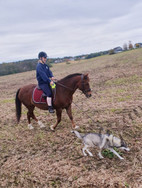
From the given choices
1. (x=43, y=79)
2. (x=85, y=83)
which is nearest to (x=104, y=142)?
(x=85, y=83)

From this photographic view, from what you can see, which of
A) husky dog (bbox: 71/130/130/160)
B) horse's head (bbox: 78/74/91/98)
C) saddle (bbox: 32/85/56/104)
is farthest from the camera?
saddle (bbox: 32/85/56/104)

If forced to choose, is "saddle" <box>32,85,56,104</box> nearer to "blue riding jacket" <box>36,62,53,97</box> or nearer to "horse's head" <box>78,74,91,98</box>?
"blue riding jacket" <box>36,62,53,97</box>

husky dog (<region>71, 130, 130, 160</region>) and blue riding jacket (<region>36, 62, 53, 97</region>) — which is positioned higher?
blue riding jacket (<region>36, 62, 53, 97</region>)

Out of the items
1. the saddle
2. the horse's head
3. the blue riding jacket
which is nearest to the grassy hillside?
the saddle

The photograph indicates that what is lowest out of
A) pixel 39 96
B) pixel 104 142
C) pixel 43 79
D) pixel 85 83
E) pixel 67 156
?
pixel 67 156

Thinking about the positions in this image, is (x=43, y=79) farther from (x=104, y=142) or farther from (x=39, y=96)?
(x=104, y=142)

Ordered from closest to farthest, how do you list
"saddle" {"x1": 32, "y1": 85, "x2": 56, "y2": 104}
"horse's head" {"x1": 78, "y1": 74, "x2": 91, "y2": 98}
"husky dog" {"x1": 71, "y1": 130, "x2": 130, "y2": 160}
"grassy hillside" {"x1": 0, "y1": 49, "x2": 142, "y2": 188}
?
"grassy hillside" {"x1": 0, "y1": 49, "x2": 142, "y2": 188}, "husky dog" {"x1": 71, "y1": 130, "x2": 130, "y2": 160}, "horse's head" {"x1": 78, "y1": 74, "x2": 91, "y2": 98}, "saddle" {"x1": 32, "y1": 85, "x2": 56, "y2": 104}

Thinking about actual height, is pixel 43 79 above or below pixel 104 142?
above

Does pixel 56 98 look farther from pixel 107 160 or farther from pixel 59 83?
pixel 107 160

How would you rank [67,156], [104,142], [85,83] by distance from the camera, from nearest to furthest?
[104,142] → [67,156] → [85,83]

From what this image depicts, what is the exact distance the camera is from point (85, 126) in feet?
20.5

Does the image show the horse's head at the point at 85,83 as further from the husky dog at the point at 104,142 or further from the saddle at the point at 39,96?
the husky dog at the point at 104,142

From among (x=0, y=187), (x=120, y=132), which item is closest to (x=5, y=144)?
(x=0, y=187)

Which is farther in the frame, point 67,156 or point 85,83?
point 85,83
